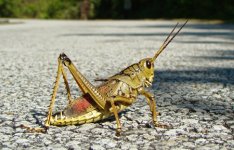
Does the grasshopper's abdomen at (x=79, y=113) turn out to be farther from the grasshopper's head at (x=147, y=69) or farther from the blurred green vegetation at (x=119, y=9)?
the blurred green vegetation at (x=119, y=9)

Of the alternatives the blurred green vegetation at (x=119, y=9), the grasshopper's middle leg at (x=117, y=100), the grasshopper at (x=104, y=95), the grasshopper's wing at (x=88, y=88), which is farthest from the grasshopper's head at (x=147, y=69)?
the blurred green vegetation at (x=119, y=9)

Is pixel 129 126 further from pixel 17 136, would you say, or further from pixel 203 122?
pixel 17 136

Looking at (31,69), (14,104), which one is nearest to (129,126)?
(14,104)

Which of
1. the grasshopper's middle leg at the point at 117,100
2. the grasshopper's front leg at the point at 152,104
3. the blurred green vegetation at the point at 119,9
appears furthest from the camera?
the blurred green vegetation at the point at 119,9

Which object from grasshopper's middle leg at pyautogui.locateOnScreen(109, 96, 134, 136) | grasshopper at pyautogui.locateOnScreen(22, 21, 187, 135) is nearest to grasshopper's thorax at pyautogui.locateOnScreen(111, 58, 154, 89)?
grasshopper at pyautogui.locateOnScreen(22, 21, 187, 135)

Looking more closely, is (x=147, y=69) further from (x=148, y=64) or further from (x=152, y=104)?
(x=152, y=104)

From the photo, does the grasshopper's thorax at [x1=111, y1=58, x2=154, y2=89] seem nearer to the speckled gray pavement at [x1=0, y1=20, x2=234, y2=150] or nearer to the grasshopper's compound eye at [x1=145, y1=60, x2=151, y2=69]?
the grasshopper's compound eye at [x1=145, y1=60, x2=151, y2=69]
